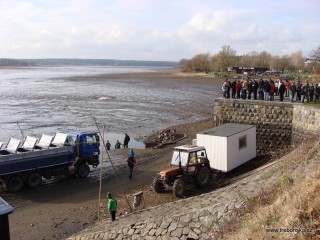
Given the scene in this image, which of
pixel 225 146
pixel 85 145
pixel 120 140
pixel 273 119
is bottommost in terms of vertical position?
pixel 120 140

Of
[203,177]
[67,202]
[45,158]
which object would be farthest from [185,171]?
[45,158]

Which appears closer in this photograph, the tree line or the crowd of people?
the crowd of people

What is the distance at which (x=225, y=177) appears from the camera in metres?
18.5

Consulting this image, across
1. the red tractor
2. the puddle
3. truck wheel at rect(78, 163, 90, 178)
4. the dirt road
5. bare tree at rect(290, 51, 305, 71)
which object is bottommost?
the puddle

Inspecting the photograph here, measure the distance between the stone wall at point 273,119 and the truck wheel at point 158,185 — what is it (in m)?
8.66

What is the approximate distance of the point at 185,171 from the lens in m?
16.2

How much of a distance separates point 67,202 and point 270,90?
13.7 metres

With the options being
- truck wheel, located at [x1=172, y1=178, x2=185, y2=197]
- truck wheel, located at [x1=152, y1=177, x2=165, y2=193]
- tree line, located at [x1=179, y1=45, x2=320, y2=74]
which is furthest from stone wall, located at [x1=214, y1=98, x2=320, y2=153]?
tree line, located at [x1=179, y1=45, x2=320, y2=74]

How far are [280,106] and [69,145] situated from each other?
11.8 m

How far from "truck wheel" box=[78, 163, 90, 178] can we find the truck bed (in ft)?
1.90

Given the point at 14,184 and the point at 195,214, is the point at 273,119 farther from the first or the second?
the point at 14,184

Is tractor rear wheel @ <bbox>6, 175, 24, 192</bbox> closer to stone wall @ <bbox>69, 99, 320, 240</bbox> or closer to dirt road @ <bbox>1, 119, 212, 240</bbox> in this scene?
dirt road @ <bbox>1, 119, 212, 240</bbox>

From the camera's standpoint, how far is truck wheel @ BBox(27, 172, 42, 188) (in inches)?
724

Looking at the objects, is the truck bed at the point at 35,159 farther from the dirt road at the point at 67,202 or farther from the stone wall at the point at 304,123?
the stone wall at the point at 304,123
